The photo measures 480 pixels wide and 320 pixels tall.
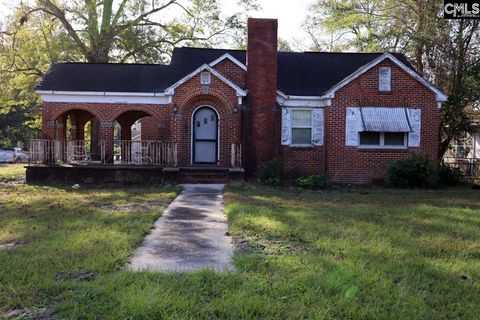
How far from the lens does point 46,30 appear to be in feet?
87.6

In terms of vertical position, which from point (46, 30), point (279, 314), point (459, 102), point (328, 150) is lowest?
point (279, 314)

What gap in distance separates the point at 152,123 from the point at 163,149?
5.82 metres

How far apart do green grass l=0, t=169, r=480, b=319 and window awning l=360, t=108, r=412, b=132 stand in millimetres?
7125

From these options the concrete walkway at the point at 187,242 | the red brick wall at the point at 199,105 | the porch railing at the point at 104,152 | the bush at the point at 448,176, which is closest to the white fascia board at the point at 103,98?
the red brick wall at the point at 199,105

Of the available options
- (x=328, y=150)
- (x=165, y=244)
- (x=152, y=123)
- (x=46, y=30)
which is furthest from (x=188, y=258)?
(x=46, y=30)

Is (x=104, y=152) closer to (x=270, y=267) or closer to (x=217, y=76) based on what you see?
(x=217, y=76)

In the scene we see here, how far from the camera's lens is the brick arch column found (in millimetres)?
17203

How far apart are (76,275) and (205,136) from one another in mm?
13058

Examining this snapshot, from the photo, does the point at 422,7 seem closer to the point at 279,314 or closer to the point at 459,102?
the point at 459,102

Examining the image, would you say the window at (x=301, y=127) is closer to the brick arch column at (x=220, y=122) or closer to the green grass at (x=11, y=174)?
the brick arch column at (x=220, y=122)

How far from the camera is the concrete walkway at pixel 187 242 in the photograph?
578 cm

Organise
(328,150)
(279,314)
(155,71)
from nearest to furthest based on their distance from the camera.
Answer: (279,314) → (328,150) → (155,71)

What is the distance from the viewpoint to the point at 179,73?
768 inches

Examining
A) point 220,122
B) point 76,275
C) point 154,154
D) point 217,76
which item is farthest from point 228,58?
point 76,275
